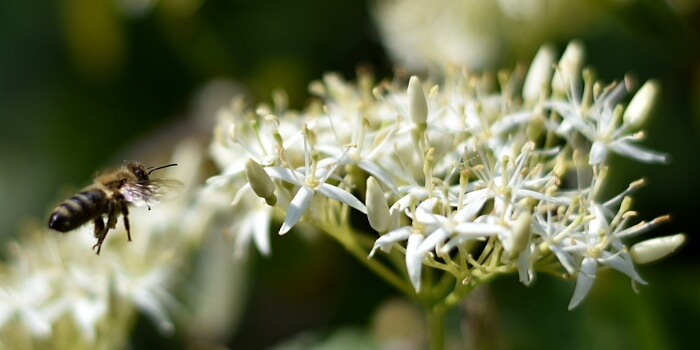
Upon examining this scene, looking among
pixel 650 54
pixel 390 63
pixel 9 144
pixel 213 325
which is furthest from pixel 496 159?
pixel 9 144

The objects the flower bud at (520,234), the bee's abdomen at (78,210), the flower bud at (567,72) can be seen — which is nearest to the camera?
the flower bud at (520,234)

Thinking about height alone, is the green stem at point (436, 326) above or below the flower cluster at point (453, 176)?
below

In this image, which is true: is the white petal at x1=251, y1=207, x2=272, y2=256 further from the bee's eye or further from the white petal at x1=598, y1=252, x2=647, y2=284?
the white petal at x1=598, y1=252, x2=647, y2=284

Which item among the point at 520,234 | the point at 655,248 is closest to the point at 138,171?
the point at 520,234

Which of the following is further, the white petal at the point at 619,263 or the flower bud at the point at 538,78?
the flower bud at the point at 538,78

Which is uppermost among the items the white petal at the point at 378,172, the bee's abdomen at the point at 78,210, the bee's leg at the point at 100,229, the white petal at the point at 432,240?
the bee's abdomen at the point at 78,210

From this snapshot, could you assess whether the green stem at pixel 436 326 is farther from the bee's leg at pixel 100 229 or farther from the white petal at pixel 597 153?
the bee's leg at pixel 100 229

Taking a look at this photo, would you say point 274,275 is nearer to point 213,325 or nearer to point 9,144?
point 213,325

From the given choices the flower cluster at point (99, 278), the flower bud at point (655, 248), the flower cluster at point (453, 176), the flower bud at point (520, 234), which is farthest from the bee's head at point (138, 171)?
the flower bud at point (655, 248)

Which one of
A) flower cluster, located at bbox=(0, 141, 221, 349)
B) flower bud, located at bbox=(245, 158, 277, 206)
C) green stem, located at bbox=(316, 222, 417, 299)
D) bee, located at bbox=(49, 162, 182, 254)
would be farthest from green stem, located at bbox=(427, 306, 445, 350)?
flower cluster, located at bbox=(0, 141, 221, 349)
